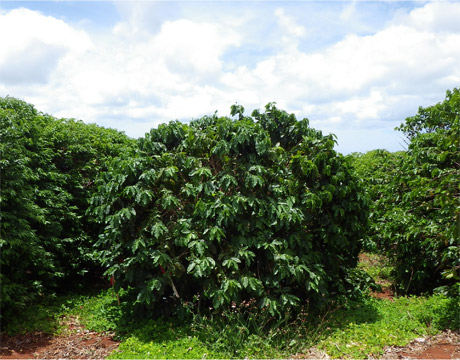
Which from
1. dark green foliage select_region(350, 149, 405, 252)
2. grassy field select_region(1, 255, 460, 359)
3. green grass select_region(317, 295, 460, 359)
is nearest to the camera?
grassy field select_region(1, 255, 460, 359)

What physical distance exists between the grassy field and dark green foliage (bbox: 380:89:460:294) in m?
0.74

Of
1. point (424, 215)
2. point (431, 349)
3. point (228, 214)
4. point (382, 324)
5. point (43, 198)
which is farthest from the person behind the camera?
point (424, 215)

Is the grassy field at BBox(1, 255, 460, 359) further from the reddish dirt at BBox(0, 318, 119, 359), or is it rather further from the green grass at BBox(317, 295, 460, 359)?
the reddish dirt at BBox(0, 318, 119, 359)

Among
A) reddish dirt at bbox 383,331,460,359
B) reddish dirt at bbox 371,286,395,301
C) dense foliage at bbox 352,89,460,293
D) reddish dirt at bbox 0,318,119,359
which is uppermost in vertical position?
dense foliage at bbox 352,89,460,293

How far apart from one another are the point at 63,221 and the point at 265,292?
13.3 ft

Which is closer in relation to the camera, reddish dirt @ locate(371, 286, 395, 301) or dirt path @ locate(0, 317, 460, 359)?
dirt path @ locate(0, 317, 460, 359)

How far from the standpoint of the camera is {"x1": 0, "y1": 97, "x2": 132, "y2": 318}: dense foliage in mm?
5406

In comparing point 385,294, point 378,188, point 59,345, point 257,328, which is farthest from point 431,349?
point 59,345

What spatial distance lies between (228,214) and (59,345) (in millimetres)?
2981

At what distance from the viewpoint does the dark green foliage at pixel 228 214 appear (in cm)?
504

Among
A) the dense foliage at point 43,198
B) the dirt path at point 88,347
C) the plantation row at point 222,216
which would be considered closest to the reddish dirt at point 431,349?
the dirt path at point 88,347

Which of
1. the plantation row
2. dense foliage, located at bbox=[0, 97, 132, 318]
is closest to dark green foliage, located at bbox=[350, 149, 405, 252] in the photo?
the plantation row

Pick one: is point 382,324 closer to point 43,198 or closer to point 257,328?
point 257,328

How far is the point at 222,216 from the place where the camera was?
487 centimetres
